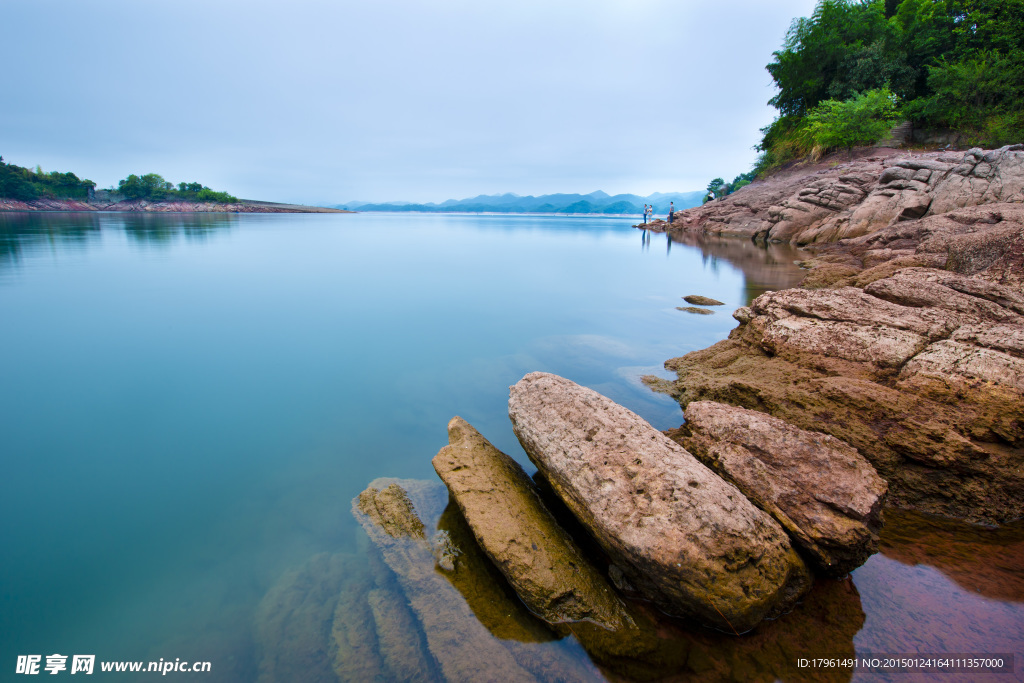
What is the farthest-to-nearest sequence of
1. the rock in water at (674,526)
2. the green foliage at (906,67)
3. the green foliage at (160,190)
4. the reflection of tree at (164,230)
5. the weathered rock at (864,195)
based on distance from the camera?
the green foliage at (160,190)
the reflection of tree at (164,230)
the green foliage at (906,67)
the weathered rock at (864,195)
the rock in water at (674,526)

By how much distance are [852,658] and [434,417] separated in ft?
15.4

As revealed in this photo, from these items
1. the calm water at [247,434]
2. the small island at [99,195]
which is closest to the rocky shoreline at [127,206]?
the small island at [99,195]

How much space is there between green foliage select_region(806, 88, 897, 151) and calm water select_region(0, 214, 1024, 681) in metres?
27.8

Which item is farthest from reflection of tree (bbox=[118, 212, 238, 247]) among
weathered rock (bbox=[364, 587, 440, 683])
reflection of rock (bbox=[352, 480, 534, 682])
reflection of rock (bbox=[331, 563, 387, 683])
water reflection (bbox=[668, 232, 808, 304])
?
water reflection (bbox=[668, 232, 808, 304])

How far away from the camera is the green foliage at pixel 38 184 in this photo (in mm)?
70375

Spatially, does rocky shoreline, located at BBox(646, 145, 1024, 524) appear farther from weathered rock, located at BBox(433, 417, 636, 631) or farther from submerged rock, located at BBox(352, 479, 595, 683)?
submerged rock, located at BBox(352, 479, 595, 683)

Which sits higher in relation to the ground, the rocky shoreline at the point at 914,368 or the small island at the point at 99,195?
the small island at the point at 99,195

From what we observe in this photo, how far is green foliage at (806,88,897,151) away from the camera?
99.4 ft

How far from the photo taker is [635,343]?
876cm

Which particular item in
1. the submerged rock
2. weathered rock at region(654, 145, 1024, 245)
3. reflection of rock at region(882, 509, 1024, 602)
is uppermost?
weathered rock at region(654, 145, 1024, 245)

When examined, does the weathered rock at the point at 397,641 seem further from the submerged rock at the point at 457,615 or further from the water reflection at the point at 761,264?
the water reflection at the point at 761,264

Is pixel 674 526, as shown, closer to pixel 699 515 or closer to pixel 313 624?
pixel 699 515

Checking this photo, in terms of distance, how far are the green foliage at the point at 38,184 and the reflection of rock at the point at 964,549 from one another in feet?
370

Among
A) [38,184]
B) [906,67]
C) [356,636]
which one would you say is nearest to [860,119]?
[906,67]
